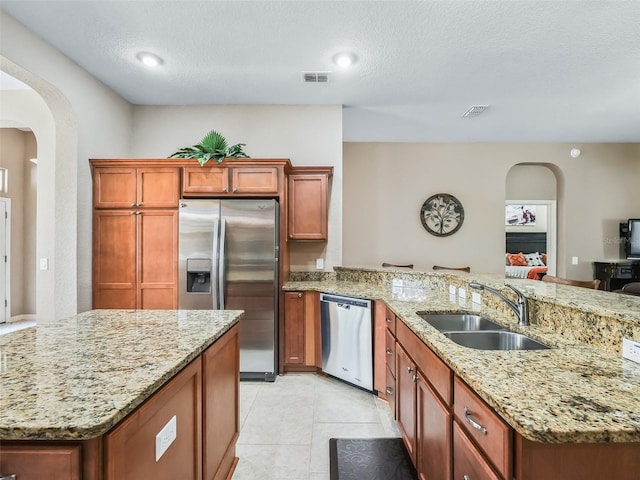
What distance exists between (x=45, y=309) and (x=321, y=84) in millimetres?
3327

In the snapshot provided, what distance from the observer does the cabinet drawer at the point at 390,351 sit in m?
2.25

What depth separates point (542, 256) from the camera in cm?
783

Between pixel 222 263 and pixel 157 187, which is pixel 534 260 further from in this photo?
pixel 157 187

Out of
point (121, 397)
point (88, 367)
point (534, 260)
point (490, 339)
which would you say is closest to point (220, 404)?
point (88, 367)

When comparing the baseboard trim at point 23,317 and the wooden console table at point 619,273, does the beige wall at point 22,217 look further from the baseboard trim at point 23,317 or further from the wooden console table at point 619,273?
the wooden console table at point 619,273

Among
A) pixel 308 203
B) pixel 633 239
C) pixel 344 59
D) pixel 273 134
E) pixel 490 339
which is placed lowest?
pixel 490 339

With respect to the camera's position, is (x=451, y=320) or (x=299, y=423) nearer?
(x=451, y=320)

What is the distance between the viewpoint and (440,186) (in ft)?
17.5

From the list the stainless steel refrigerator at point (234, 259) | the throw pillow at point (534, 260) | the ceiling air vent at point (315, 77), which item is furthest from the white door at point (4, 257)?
the throw pillow at point (534, 260)

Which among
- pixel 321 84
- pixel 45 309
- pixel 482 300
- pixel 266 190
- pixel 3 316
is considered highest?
pixel 321 84

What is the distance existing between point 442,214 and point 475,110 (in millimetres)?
1807

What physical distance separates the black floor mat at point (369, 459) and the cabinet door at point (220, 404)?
2.07 ft

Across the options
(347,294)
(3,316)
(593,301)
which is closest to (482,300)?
(593,301)

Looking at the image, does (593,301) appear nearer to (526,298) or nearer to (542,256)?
(526,298)
